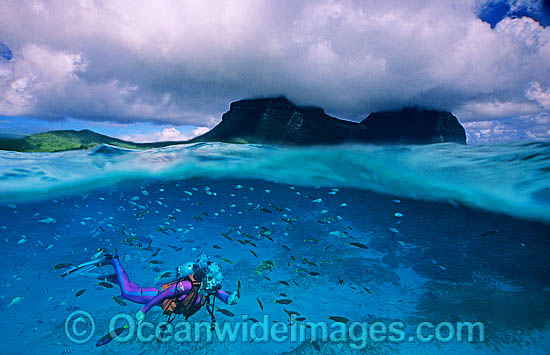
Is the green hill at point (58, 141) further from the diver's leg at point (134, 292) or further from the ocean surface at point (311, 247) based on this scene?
the diver's leg at point (134, 292)

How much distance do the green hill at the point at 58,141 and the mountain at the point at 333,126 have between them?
1395 centimetres

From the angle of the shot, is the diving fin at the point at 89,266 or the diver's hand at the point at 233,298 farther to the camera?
the diving fin at the point at 89,266

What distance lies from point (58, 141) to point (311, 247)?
18682 mm

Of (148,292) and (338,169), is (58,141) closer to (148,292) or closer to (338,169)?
(148,292)

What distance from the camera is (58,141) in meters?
12.4

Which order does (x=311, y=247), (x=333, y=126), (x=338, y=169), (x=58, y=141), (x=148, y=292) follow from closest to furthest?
1. (x=148, y=292)
2. (x=58, y=141)
3. (x=338, y=169)
4. (x=311, y=247)
5. (x=333, y=126)

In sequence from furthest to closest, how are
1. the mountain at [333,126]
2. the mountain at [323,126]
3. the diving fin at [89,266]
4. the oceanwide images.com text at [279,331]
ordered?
the mountain at [333,126]
the mountain at [323,126]
the oceanwide images.com text at [279,331]
the diving fin at [89,266]

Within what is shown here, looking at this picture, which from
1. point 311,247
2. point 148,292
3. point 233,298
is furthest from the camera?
point 311,247

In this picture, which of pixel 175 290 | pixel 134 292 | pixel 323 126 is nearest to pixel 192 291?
pixel 175 290

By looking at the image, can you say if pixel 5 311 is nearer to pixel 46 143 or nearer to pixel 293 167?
pixel 46 143

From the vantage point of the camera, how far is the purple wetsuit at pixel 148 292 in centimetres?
538

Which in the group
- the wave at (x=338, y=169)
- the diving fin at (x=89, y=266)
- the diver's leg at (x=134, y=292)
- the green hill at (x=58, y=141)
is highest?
the green hill at (x=58, y=141)

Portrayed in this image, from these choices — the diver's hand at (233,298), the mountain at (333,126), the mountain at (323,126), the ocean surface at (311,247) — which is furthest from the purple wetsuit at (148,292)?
the mountain at (333,126)

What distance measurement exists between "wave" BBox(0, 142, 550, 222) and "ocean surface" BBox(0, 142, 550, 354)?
92mm
